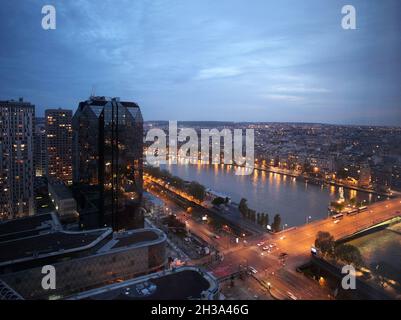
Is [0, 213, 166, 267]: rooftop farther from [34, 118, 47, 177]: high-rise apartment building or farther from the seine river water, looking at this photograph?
[34, 118, 47, 177]: high-rise apartment building

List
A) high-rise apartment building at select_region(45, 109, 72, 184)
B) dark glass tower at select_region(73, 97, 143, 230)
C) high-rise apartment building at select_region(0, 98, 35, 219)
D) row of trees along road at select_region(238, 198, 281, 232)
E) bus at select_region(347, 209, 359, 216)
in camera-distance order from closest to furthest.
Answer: dark glass tower at select_region(73, 97, 143, 230) → high-rise apartment building at select_region(0, 98, 35, 219) → row of trees along road at select_region(238, 198, 281, 232) → bus at select_region(347, 209, 359, 216) → high-rise apartment building at select_region(45, 109, 72, 184)

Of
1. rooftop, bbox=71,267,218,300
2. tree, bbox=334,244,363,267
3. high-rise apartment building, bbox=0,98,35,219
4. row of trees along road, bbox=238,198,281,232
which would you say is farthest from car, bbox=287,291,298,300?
high-rise apartment building, bbox=0,98,35,219

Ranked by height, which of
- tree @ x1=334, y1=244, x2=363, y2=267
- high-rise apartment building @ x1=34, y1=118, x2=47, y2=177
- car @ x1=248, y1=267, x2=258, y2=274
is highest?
high-rise apartment building @ x1=34, y1=118, x2=47, y2=177

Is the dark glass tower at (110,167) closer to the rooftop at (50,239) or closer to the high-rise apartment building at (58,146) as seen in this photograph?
the rooftop at (50,239)

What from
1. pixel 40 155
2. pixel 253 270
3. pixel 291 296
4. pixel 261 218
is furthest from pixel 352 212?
pixel 40 155

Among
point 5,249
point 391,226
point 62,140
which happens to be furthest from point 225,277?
point 62,140
